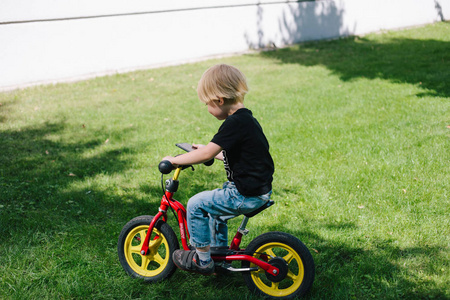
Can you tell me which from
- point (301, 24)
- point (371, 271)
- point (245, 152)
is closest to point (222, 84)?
point (245, 152)

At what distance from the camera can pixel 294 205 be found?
4246mm

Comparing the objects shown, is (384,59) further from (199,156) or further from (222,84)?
(199,156)

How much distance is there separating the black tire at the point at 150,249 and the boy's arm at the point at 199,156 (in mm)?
594

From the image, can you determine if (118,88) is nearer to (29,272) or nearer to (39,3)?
(39,3)

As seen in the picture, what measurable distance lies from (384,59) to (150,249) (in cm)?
930

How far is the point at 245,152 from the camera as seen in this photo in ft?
8.76

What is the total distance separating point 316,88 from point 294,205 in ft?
16.0

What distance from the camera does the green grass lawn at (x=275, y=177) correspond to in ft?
10.5

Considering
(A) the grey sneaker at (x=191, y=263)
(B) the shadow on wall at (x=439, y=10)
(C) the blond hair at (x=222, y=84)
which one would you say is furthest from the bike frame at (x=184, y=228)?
(B) the shadow on wall at (x=439, y=10)

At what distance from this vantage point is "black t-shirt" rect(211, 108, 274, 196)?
2604mm

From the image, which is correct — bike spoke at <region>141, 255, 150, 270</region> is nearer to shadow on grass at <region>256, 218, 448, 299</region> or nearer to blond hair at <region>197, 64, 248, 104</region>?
shadow on grass at <region>256, 218, 448, 299</region>

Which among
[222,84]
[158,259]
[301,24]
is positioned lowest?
[158,259]

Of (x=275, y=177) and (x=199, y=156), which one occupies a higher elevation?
(x=199, y=156)

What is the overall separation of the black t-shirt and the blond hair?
0.13m
